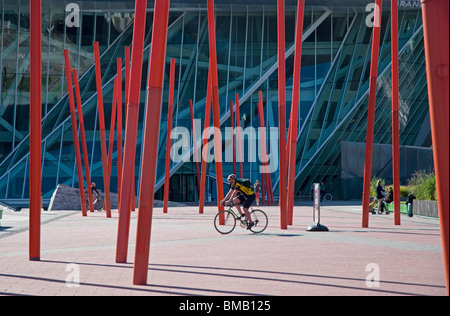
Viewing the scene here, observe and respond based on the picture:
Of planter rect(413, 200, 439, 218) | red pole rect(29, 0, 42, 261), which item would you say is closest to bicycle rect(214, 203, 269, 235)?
red pole rect(29, 0, 42, 261)

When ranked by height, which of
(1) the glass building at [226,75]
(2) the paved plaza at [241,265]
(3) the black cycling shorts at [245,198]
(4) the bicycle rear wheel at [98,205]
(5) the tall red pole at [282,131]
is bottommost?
(2) the paved plaza at [241,265]

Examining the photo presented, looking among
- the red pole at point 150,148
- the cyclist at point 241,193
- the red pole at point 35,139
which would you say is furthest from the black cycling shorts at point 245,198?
the red pole at point 150,148

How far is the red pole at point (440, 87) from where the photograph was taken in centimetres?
648

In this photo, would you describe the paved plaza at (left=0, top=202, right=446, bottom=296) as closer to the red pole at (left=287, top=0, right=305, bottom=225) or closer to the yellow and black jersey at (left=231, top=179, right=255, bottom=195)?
the yellow and black jersey at (left=231, top=179, right=255, bottom=195)

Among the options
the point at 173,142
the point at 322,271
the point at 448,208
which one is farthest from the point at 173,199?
the point at 448,208

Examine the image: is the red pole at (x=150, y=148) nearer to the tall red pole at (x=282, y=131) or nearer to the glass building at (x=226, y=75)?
the tall red pole at (x=282, y=131)

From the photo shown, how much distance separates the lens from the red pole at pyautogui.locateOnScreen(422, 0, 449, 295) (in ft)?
21.3

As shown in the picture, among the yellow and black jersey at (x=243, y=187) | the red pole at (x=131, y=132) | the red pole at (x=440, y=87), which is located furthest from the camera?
the yellow and black jersey at (x=243, y=187)

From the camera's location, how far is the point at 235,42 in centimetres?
5544

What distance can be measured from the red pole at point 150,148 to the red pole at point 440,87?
3998 mm

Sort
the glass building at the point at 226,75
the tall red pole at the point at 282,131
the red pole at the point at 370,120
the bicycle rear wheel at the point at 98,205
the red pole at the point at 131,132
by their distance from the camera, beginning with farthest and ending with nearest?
the glass building at the point at 226,75 → the bicycle rear wheel at the point at 98,205 → the red pole at the point at 370,120 → the tall red pole at the point at 282,131 → the red pole at the point at 131,132

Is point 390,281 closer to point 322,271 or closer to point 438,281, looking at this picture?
point 438,281

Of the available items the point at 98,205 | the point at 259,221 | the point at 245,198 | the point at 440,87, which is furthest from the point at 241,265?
the point at 98,205
